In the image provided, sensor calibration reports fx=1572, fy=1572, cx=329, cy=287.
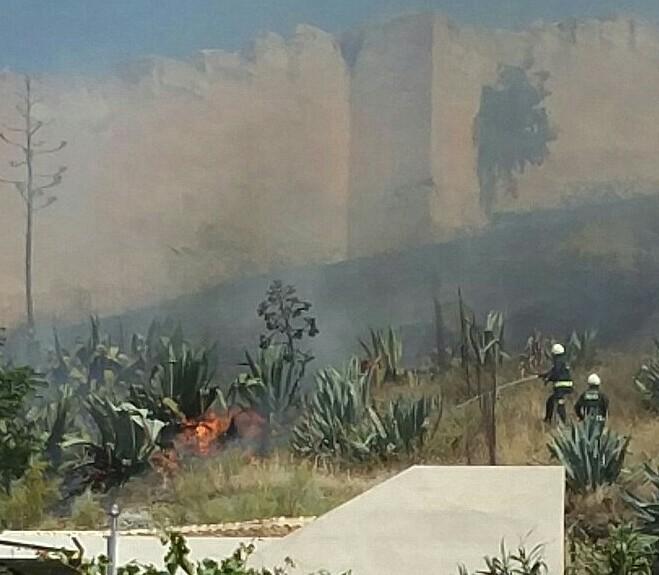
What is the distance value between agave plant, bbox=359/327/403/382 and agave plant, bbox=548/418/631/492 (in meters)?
0.91

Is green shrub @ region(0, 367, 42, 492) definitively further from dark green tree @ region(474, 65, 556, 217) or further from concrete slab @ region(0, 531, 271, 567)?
dark green tree @ region(474, 65, 556, 217)

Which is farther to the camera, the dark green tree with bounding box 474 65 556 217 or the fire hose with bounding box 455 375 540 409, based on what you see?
the dark green tree with bounding box 474 65 556 217

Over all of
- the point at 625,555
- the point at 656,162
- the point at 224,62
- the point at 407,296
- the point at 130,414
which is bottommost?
the point at 625,555

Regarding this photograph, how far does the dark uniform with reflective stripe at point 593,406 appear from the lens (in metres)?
7.77

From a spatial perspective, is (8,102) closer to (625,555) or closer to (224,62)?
(224,62)

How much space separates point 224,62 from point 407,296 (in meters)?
1.59

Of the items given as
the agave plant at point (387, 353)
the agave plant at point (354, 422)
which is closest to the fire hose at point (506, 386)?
the agave plant at point (354, 422)

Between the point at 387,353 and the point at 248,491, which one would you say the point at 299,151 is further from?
the point at 248,491

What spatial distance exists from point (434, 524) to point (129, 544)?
1584 mm

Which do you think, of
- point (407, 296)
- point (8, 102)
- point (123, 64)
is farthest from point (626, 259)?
point (8, 102)

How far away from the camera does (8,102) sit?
851cm

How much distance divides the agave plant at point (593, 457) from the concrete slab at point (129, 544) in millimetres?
1575

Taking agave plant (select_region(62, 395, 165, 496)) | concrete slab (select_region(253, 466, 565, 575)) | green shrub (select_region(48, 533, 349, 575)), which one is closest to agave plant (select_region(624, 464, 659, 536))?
concrete slab (select_region(253, 466, 565, 575))

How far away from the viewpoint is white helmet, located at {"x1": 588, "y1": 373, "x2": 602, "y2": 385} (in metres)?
7.78
